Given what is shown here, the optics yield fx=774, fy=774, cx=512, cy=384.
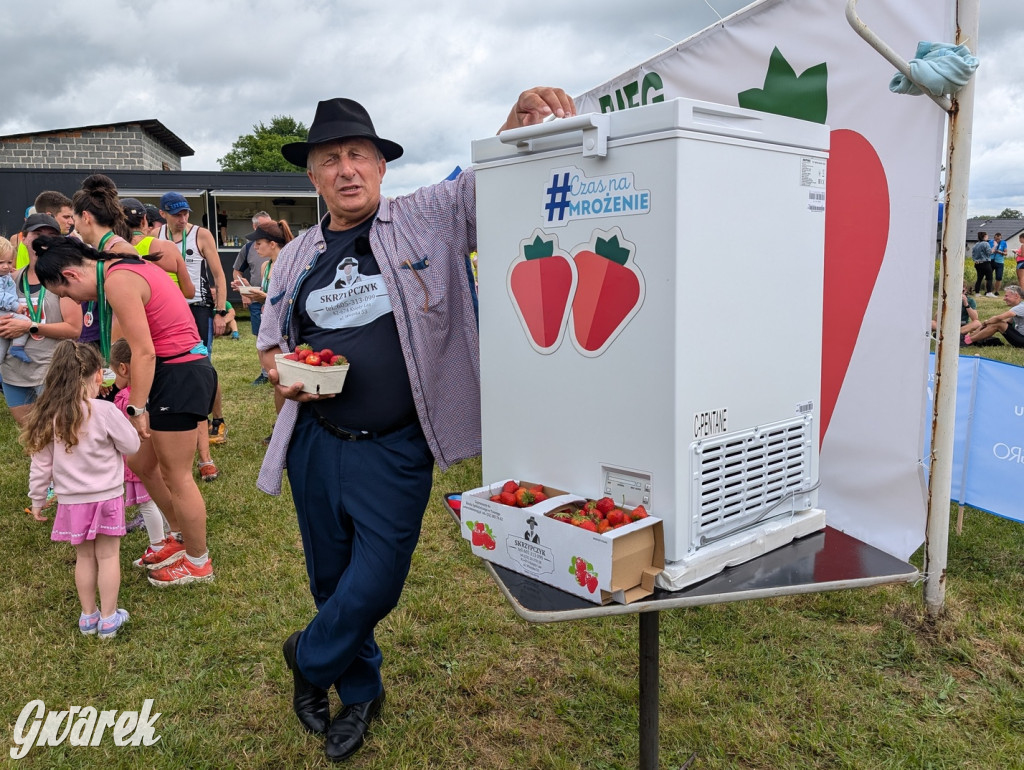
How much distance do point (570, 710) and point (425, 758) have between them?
60 cm

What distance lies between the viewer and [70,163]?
2794 centimetres

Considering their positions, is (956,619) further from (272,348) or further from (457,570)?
(272,348)

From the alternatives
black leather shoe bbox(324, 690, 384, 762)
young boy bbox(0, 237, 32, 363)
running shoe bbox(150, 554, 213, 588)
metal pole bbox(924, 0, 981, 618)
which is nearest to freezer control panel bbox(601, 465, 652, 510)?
black leather shoe bbox(324, 690, 384, 762)

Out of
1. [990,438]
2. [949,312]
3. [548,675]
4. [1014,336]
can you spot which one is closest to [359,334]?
[548,675]

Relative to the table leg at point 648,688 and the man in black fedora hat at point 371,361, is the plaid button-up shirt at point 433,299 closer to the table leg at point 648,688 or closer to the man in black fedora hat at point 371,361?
the man in black fedora hat at point 371,361

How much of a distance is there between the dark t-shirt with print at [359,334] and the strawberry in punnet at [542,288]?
692 mm

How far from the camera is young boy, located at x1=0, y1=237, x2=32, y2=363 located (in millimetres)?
5383

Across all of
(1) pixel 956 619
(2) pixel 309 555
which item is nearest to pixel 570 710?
(2) pixel 309 555

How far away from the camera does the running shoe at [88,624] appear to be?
3.65 m

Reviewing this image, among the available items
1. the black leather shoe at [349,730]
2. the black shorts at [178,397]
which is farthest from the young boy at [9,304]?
the black leather shoe at [349,730]

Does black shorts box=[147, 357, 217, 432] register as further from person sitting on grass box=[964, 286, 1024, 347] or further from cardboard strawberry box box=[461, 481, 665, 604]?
person sitting on grass box=[964, 286, 1024, 347]

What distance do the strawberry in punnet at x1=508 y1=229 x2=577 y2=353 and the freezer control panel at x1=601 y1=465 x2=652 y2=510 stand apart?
1.09 ft

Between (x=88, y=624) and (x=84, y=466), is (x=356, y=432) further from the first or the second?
(x=88, y=624)

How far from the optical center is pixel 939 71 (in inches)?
100
